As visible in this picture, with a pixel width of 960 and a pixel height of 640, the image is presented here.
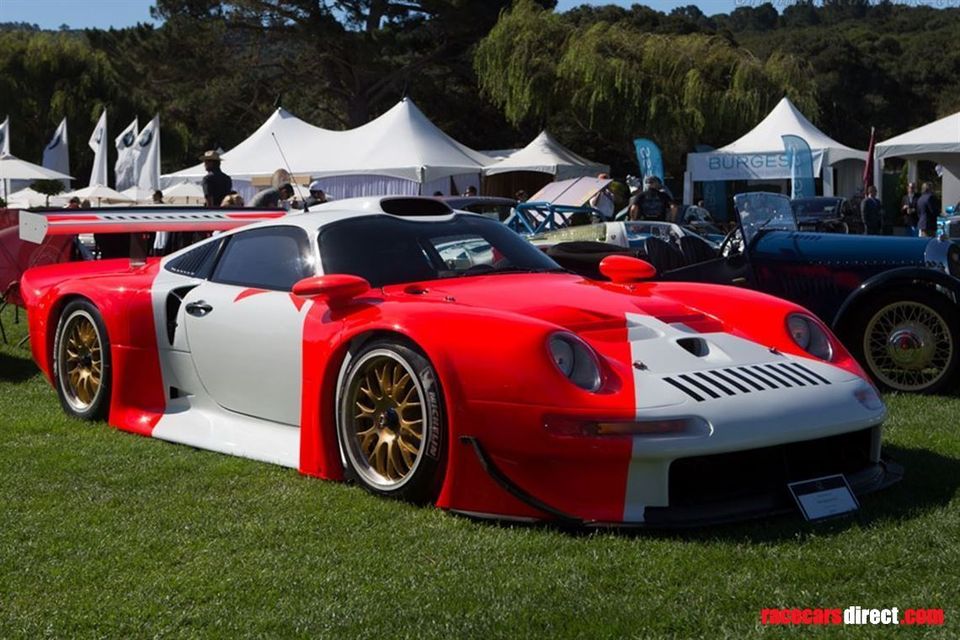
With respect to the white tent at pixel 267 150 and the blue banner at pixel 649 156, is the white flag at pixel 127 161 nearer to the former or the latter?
the white tent at pixel 267 150

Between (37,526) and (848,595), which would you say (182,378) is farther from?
A: (848,595)

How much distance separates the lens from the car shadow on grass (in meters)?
7.87

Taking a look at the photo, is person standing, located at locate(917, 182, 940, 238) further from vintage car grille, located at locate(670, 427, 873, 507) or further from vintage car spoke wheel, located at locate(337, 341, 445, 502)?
vintage car spoke wheel, located at locate(337, 341, 445, 502)

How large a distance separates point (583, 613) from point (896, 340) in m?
4.63

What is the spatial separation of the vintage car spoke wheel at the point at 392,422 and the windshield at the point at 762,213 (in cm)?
423

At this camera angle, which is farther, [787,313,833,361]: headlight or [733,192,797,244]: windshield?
[733,192,797,244]: windshield

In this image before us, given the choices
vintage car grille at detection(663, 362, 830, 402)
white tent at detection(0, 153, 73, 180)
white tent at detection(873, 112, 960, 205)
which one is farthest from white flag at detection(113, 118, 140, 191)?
vintage car grille at detection(663, 362, 830, 402)

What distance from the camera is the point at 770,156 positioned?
25734 mm

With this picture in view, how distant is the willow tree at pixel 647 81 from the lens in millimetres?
32500

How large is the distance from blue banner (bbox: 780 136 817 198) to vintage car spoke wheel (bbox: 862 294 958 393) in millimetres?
18201

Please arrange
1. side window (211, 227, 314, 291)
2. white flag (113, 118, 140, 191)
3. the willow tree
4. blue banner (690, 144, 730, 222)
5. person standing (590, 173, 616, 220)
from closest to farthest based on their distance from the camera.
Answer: side window (211, 227, 314, 291)
person standing (590, 173, 616, 220)
white flag (113, 118, 140, 191)
blue banner (690, 144, 730, 222)
the willow tree

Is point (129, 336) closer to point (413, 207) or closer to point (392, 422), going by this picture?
point (413, 207)

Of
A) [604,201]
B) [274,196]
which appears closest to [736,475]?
[274,196]

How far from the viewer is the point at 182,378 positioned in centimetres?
564
